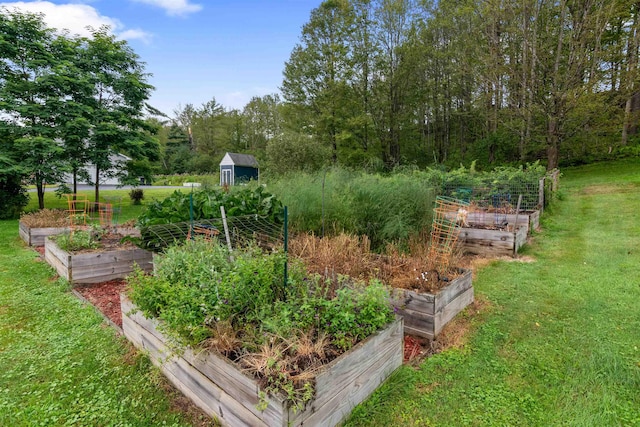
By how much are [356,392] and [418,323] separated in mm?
987

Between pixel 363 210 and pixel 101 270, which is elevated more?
pixel 363 210

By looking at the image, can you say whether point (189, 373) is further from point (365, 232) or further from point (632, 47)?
point (632, 47)

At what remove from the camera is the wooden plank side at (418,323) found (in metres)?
2.54

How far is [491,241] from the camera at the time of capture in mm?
5020

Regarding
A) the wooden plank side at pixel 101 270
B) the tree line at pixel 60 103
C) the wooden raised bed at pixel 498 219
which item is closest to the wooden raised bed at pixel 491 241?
the wooden raised bed at pixel 498 219

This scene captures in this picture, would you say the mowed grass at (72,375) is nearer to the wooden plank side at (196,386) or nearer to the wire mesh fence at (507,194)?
the wooden plank side at (196,386)

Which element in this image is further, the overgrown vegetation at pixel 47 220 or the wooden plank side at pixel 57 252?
the overgrown vegetation at pixel 47 220

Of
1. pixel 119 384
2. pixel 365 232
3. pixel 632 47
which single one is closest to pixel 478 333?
pixel 365 232

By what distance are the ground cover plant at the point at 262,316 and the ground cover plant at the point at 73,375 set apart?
0.39 m

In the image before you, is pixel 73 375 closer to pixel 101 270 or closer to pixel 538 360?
pixel 101 270

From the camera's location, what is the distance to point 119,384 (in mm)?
2066

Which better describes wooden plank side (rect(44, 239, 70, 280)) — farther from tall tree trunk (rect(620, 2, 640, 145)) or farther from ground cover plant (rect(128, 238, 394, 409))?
tall tree trunk (rect(620, 2, 640, 145))

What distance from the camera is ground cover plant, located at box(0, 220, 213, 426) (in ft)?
5.94

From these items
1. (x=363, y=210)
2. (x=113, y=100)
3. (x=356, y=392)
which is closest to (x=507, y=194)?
(x=363, y=210)
